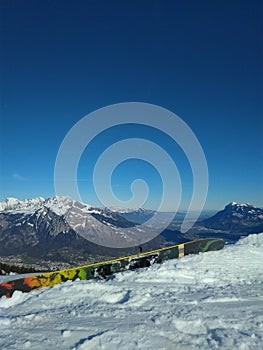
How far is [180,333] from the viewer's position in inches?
166

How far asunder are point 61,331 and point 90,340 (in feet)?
2.30

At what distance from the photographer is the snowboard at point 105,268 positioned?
7012mm

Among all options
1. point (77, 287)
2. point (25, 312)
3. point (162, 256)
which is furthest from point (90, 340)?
point (162, 256)

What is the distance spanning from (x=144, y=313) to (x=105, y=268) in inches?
147

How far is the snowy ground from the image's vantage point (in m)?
4.00

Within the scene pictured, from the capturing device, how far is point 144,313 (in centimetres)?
507

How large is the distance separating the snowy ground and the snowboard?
1.54 ft

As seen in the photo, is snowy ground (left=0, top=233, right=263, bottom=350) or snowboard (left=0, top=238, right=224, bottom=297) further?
snowboard (left=0, top=238, right=224, bottom=297)

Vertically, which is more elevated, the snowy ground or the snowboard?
the snowboard

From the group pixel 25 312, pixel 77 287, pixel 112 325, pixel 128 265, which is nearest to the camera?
pixel 112 325

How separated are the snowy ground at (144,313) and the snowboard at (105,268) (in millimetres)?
469

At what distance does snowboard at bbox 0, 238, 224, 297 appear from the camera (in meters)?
7.01

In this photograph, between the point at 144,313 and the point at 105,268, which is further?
the point at 105,268

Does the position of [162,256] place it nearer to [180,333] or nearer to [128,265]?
[128,265]
